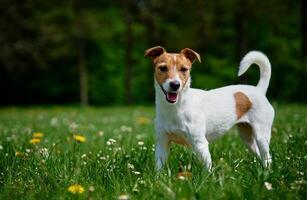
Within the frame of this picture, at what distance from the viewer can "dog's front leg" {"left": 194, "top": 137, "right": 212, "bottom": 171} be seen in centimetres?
450

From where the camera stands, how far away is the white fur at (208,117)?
4.62 m

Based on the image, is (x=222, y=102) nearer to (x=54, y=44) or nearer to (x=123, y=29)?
(x=54, y=44)

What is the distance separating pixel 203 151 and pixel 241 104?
1070 millimetres

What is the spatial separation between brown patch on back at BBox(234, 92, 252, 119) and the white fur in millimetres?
43

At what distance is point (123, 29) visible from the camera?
32.2 m

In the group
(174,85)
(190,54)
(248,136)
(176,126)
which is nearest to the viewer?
(174,85)

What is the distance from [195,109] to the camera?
4.75m

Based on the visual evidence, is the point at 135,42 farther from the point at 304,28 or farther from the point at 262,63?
the point at 262,63

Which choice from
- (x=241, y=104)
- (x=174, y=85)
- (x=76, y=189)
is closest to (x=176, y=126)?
(x=174, y=85)

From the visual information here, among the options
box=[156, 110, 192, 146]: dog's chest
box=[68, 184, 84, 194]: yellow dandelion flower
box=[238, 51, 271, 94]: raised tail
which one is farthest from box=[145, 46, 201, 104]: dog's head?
box=[68, 184, 84, 194]: yellow dandelion flower

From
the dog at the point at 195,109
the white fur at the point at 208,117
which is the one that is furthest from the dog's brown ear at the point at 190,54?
the white fur at the point at 208,117

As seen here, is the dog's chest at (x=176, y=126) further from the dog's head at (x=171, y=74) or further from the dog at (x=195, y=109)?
the dog's head at (x=171, y=74)

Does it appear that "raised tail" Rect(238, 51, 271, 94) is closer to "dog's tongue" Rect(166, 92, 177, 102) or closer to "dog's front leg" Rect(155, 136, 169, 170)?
"dog's tongue" Rect(166, 92, 177, 102)

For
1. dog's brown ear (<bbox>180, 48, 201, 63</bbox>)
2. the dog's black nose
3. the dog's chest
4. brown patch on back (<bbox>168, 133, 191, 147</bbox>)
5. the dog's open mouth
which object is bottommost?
brown patch on back (<bbox>168, 133, 191, 147</bbox>)
